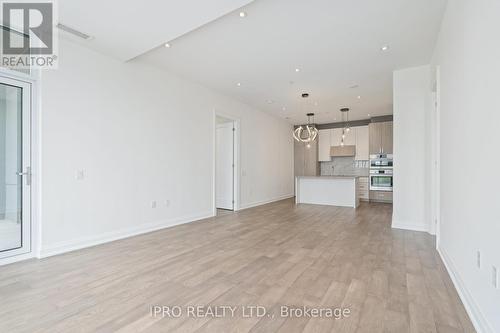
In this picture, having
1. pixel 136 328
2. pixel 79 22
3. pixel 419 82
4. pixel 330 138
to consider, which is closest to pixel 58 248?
pixel 136 328

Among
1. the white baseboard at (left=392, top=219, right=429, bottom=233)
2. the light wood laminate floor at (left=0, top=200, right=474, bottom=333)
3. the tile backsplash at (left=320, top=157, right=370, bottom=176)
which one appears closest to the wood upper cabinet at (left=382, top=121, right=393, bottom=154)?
the tile backsplash at (left=320, top=157, right=370, bottom=176)

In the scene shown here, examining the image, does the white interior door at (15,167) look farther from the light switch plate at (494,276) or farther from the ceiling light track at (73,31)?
the light switch plate at (494,276)

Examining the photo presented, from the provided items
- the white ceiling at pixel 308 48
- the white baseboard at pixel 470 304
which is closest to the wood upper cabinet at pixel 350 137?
the white ceiling at pixel 308 48

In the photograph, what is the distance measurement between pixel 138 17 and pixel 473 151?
3409 mm

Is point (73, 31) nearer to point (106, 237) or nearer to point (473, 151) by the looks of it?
point (106, 237)

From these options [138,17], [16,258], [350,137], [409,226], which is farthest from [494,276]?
[350,137]

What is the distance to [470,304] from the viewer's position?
6.13 feet

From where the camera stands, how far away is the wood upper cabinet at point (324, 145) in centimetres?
943

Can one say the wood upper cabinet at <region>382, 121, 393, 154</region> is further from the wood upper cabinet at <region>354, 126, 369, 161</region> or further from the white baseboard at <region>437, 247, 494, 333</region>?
the white baseboard at <region>437, 247, 494, 333</region>

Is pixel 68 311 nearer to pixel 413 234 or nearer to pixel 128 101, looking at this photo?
pixel 128 101

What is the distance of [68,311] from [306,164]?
28.1ft

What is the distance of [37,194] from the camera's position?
3.09 m

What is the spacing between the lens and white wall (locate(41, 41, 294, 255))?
10.5 feet

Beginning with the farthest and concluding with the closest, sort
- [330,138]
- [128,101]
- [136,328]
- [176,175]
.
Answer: [330,138]
[176,175]
[128,101]
[136,328]
